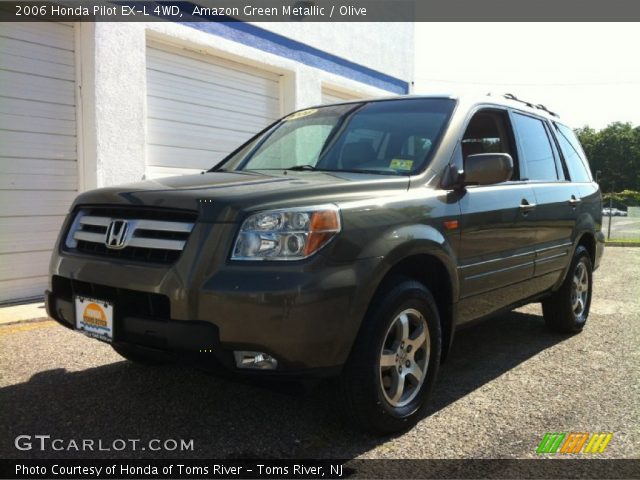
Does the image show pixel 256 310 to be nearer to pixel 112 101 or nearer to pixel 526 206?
pixel 526 206

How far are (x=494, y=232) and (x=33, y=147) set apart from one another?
481 centimetres

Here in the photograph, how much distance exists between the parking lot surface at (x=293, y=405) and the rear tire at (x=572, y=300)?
0.34m

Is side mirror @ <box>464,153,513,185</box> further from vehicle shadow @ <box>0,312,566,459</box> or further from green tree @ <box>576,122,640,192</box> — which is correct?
green tree @ <box>576,122,640,192</box>

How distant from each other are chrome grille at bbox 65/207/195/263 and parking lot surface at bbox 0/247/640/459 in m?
0.64

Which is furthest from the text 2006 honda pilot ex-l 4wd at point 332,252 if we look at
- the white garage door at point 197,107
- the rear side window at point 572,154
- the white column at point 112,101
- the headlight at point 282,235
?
the white garage door at point 197,107

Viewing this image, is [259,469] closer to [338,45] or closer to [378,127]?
[378,127]

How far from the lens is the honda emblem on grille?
2.85 meters

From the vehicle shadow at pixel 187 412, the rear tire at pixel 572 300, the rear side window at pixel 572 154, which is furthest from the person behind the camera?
the rear side window at pixel 572 154

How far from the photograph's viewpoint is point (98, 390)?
364 centimetres

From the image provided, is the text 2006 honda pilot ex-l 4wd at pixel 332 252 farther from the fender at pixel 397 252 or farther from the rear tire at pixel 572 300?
the rear tire at pixel 572 300

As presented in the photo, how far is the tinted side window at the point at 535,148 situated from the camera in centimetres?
449

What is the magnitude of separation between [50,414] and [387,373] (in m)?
1.87

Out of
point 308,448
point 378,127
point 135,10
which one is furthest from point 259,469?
point 135,10

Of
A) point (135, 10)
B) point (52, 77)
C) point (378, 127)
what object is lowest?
point (378, 127)
